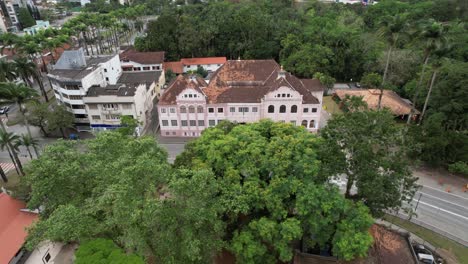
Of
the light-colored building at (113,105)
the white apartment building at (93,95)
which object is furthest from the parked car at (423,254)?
the white apartment building at (93,95)

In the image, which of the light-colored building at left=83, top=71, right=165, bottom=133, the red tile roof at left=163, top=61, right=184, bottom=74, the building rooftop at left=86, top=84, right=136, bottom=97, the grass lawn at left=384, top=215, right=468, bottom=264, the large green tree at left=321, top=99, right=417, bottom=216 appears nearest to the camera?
the large green tree at left=321, top=99, right=417, bottom=216

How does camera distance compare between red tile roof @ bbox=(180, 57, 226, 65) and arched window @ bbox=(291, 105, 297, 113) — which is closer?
arched window @ bbox=(291, 105, 297, 113)

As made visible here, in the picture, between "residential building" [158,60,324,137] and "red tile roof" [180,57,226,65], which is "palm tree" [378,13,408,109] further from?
"red tile roof" [180,57,226,65]

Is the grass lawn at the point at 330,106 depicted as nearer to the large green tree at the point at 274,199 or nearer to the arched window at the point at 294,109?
the arched window at the point at 294,109

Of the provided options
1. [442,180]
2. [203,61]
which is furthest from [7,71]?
[442,180]

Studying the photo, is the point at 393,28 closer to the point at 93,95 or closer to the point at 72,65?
the point at 93,95

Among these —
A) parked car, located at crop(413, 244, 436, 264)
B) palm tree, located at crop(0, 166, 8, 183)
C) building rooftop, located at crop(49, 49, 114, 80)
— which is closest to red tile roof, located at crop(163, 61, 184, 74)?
building rooftop, located at crop(49, 49, 114, 80)

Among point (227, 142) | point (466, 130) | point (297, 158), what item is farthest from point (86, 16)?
point (466, 130)
